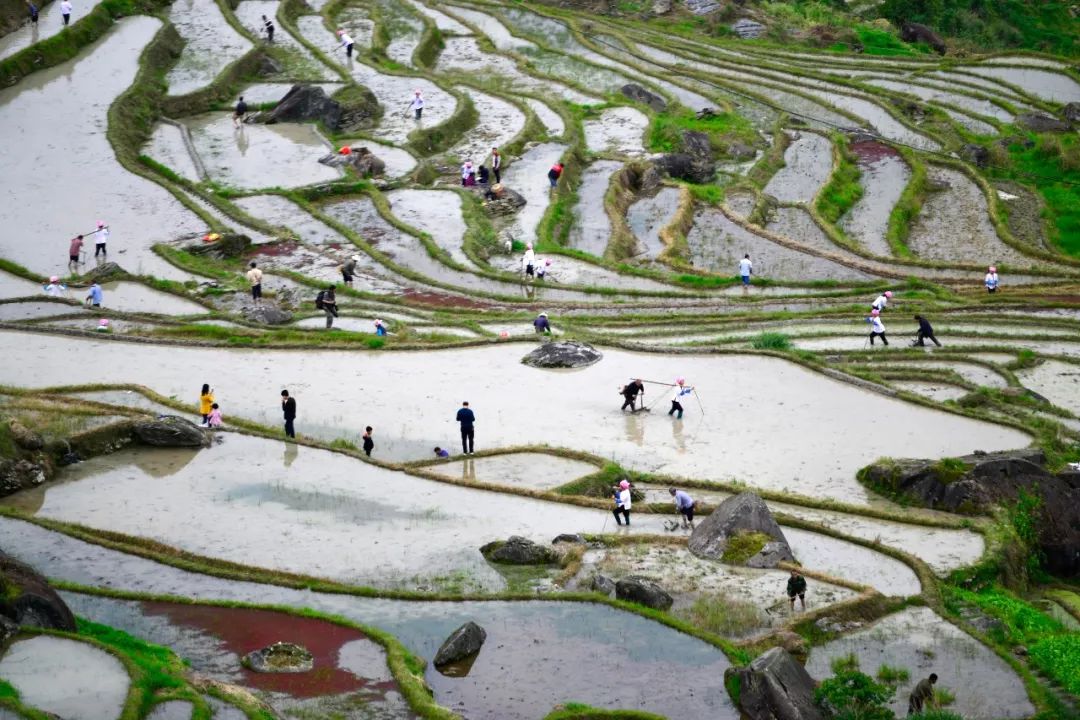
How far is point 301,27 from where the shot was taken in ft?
229

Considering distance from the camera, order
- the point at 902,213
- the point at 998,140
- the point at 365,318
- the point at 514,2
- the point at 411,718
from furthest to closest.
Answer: the point at 514,2 → the point at 998,140 → the point at 902,213 → the point at 365,318 → the point at 411,718

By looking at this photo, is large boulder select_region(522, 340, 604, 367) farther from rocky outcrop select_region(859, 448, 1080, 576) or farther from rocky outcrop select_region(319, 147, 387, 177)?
rocky outcrop select_region(319, 147, 387, 177)

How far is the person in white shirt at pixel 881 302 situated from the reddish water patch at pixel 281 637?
68.4ft

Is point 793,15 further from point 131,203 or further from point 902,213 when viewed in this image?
point 131,203

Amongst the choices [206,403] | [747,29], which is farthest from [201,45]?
[206,403]

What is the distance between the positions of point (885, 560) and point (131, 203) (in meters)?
30.7

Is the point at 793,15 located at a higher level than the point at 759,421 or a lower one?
higher

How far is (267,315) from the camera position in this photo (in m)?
37.4

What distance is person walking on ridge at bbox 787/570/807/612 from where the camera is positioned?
70.3 feet

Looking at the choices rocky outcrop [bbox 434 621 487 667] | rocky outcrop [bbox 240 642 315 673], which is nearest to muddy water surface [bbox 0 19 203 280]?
rocky outcrop [bbox 240 642 315 673]

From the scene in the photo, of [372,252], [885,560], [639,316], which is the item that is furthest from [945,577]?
[372,252]

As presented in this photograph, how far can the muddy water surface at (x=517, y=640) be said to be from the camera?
1894 cm

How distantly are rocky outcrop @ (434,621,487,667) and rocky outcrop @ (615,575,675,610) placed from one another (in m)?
2.63

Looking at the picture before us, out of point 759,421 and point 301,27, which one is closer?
point 759,421
